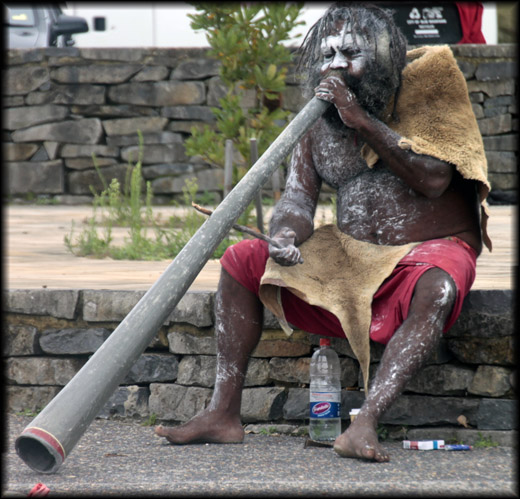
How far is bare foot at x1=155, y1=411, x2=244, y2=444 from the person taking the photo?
9.61ft

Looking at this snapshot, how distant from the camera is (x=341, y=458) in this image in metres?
2.69

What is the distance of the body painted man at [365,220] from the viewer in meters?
2.78

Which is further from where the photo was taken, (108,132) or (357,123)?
(108,132)

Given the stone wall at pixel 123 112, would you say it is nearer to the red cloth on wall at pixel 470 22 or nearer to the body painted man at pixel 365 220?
the red cloth on wall at pixel 470 22

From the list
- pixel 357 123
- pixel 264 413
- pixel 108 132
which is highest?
pixel 357 123

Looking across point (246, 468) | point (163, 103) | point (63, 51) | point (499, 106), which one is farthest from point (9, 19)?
point (246, 468)

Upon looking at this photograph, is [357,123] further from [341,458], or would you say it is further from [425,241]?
[341,458]

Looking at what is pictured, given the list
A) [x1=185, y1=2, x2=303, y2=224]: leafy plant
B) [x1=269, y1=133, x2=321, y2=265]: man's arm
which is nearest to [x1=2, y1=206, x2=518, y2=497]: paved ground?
[x1=269, y1=133, x2=321, y2=265]: man's arm

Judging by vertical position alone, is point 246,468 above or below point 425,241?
below

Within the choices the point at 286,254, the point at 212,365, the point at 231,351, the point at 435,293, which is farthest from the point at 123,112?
the point at 435,293

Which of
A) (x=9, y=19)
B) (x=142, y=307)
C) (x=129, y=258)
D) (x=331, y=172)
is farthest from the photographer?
(x=9, y=19)

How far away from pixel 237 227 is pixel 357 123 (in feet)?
1.82

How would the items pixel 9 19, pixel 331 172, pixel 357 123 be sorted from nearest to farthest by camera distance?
1. pixel 357 123
2. pixel 331 172
3. pixel 9 19

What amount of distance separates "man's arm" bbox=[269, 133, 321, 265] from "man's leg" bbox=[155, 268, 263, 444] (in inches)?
9.5
